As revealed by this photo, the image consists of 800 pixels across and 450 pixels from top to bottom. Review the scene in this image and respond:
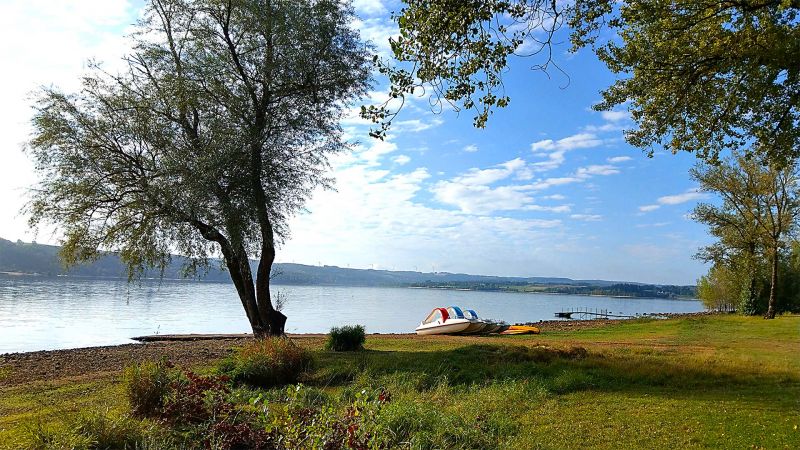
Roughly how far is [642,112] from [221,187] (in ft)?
40.8

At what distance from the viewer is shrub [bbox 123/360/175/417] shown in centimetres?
716

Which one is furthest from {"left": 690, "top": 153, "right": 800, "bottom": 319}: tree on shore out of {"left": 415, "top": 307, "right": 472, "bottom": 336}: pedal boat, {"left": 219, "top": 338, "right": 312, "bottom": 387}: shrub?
{"left": 219, "top": 338, "right": 312, "bottom": 387}: shrub

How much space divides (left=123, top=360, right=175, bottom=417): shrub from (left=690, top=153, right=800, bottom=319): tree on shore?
40.2 metres

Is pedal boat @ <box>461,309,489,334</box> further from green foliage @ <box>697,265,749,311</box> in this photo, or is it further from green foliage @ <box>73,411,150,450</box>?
green foliage @ <box>697,265,749,311</box>

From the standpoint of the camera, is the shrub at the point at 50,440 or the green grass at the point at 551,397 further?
the green grass at the point at 551,397

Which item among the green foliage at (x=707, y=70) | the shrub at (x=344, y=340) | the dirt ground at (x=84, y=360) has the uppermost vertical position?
the green foliage at (x=707, y=70)

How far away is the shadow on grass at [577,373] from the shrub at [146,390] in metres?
4.18

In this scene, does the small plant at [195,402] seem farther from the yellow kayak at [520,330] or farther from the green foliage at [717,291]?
the green foliage at [717,291]

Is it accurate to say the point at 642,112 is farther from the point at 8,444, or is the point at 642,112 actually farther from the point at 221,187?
the point at 8,444

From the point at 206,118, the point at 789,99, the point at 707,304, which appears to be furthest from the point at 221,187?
the point at 707,304

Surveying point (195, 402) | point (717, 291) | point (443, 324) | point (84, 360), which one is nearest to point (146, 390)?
point (195, 402)

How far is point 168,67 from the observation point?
1898 centimetres

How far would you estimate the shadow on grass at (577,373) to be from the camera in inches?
417

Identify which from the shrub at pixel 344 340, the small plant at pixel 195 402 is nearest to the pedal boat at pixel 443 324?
the shrub at pixel 344 340
